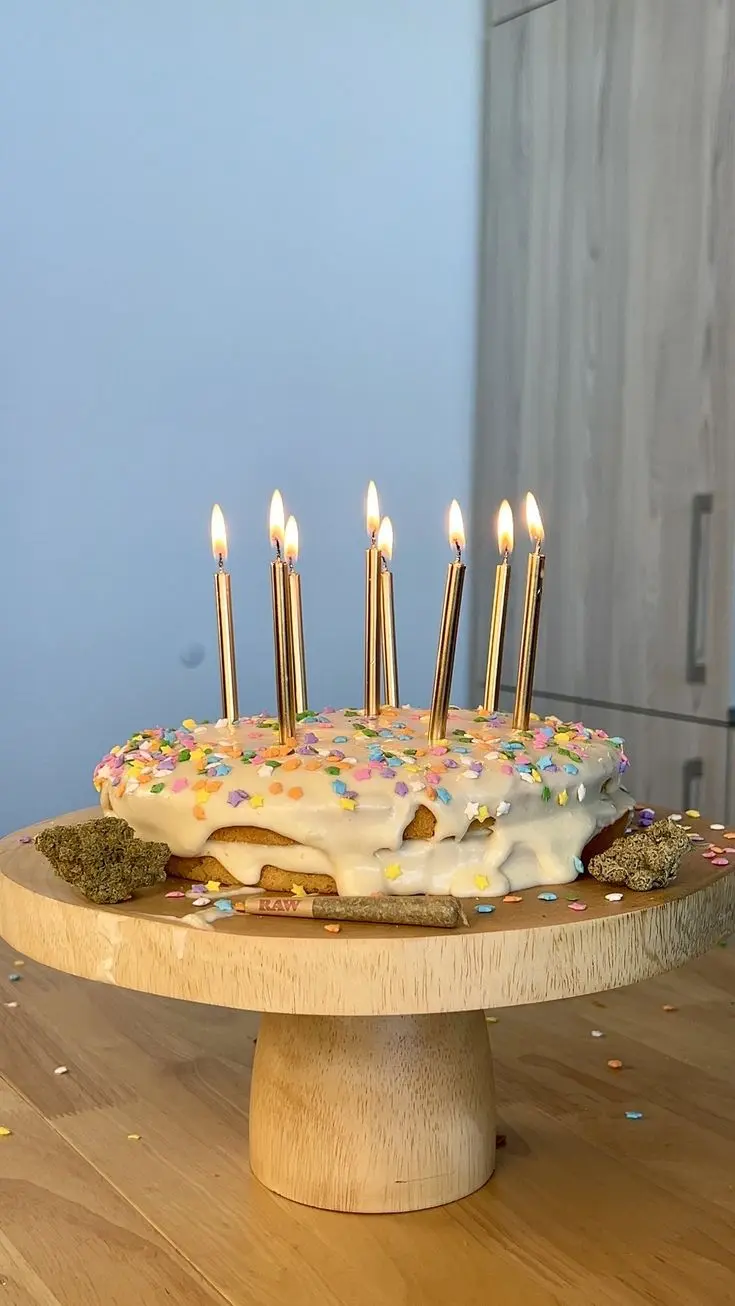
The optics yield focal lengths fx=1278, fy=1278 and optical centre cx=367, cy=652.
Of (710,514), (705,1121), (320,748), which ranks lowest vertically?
(705,1121)

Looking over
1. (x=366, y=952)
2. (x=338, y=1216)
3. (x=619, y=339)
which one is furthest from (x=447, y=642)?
(x=619, y=339)

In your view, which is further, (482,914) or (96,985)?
(96,985)

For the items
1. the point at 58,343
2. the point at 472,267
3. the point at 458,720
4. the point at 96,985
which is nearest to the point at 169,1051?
the point at 96,985

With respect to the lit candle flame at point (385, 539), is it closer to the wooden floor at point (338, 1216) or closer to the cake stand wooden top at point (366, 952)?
the cake stand wooden top at point (366, 952)

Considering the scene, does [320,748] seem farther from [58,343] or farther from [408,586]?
[408,586]

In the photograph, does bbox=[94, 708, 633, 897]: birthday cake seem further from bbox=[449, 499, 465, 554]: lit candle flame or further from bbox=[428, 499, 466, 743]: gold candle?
bbox=[449, 499, 465, 554]: lit candle flame

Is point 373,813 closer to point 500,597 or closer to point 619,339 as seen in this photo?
point 500,597

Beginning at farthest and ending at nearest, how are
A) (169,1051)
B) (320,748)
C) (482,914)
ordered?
(169,1051)
(320,748)
(482,914)
